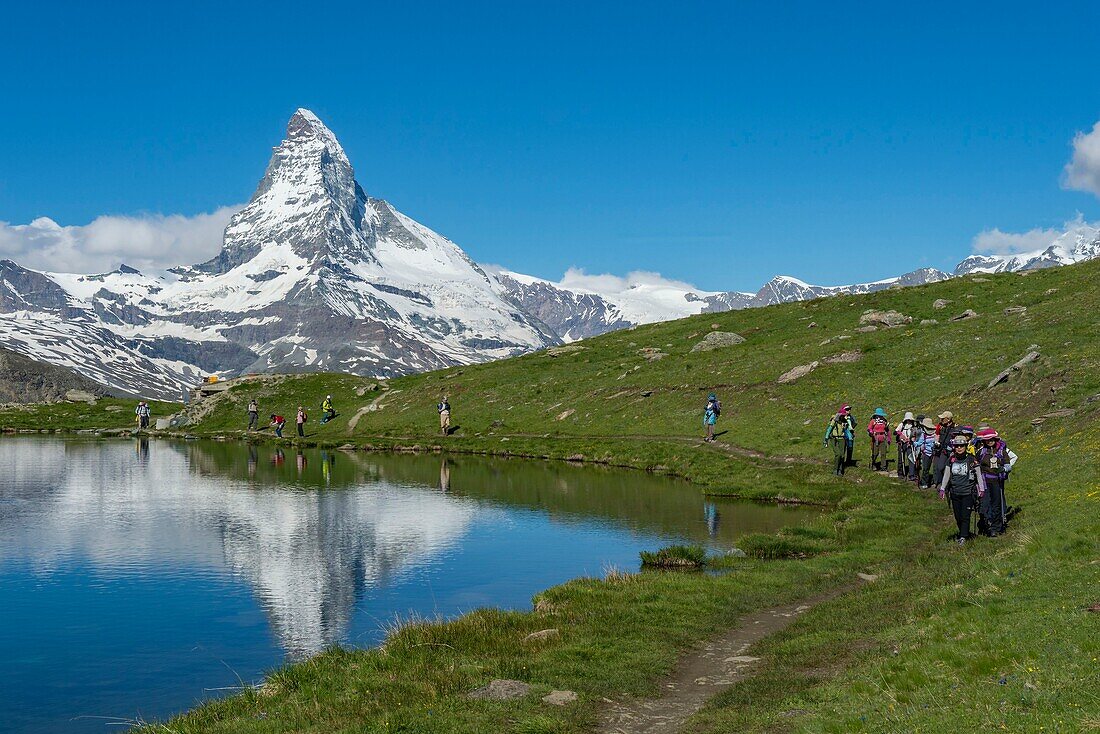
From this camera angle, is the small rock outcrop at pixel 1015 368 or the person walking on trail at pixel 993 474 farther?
the small rock outcrop at pixel 1015 368

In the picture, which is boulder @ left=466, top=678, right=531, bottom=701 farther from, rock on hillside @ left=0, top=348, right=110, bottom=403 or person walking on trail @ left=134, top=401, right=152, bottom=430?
rock on hillside @ left=0, top=348, right=110, bottom=403

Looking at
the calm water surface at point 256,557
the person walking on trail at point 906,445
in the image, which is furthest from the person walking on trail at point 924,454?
the calm water surface at point 256,557

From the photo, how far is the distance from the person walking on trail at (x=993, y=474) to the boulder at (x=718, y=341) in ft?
200

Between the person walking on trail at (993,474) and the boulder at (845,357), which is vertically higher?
the boulder at (845,357)

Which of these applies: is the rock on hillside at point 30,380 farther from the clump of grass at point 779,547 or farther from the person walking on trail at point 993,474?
the person walking on trail at point 993,474

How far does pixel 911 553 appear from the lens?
2981 cm

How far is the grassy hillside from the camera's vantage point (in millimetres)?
15312

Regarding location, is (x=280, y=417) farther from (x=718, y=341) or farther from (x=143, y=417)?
(x=718, y=341)

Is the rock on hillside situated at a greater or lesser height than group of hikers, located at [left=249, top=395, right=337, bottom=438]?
greater

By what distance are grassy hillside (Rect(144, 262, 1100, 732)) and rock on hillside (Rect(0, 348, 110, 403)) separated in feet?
422

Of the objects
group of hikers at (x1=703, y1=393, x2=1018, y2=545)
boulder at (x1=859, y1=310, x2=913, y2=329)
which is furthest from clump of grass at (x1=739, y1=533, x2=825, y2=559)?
boulder at (x1=859, y1=310, x2=913, y2=329)

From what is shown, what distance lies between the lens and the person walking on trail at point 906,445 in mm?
47062

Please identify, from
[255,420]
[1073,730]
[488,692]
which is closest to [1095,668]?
[1073,730]

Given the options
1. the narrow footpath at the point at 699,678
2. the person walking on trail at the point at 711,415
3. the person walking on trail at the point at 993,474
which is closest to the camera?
the narrow footpath at the point at 699,678
